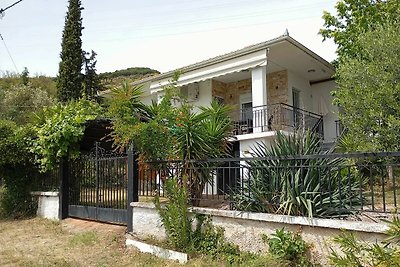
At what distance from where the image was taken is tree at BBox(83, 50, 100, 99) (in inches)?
1197

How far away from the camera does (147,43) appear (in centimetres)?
1833

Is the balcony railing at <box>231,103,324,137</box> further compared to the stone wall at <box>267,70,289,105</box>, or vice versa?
the stone wall at <box>267,70,289,105</box>

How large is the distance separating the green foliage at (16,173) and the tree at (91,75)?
17343 millimetres

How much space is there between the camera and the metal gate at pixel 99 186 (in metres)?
10.0

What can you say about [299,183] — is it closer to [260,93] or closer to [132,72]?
[260,93]

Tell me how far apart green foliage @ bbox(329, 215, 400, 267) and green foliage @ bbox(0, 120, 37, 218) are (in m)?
11.6

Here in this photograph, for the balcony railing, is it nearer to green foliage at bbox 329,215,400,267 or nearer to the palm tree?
the palm tree

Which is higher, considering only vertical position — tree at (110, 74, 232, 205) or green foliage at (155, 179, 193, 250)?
tree at (110, 74, 232, 205)

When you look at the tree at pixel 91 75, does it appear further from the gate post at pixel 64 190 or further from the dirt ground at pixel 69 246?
the dirt ground at pixel 69 246

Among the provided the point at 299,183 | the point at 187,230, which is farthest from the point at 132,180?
the point at 299,183

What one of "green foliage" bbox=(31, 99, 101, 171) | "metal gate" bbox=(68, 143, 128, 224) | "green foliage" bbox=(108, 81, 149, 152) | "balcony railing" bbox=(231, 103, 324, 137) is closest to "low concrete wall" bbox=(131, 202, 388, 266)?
"green foliage" bbox=(108, 81, 149, 152)

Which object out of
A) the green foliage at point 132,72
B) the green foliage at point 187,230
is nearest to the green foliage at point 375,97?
the green foliage at point 187,230

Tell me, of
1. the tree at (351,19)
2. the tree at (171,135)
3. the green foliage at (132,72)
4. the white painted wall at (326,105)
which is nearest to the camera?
the tree at (171,135)

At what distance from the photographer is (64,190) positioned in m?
12.2
